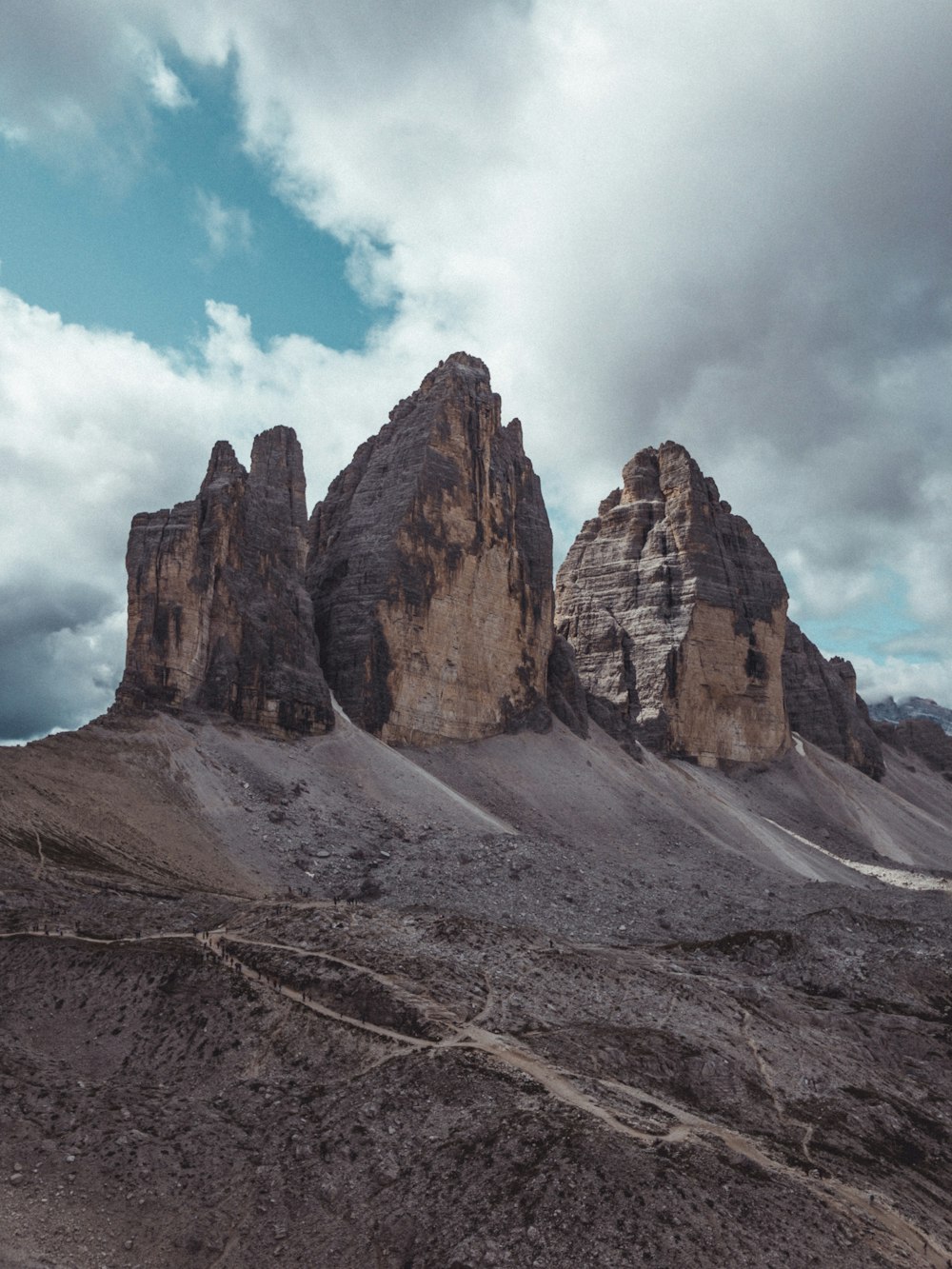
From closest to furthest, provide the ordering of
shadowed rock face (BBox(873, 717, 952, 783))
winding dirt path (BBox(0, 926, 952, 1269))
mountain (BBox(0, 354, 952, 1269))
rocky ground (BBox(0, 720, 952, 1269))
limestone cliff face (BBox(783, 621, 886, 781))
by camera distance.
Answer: rocky ground (BBox(0, 720, 952, 1269))
mountain (BBox(0, 354, 952, 1269))
winding dirt path (BBox(0, 926, 952, 1269))
limestone cliff face (BBox(783, 621, 886, 781))
shadowed rock face (BBox(873, 717, 952, 783))

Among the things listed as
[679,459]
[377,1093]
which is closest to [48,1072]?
[377,1093]

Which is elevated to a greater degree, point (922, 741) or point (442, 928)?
point (922, 741)

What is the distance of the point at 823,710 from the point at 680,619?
26.5m

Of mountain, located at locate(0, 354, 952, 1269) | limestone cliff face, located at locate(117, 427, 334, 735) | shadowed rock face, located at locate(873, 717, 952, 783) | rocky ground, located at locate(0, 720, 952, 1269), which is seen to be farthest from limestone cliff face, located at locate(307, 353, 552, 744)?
shadowed rock face, located at locate(873, 717, 952, 783)

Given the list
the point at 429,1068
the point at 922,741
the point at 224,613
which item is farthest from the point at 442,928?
the point at 922,741

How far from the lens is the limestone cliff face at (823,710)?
92.6 meters

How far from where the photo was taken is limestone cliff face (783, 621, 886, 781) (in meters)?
92.6

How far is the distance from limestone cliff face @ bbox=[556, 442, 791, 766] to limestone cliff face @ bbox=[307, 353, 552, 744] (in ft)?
42.7

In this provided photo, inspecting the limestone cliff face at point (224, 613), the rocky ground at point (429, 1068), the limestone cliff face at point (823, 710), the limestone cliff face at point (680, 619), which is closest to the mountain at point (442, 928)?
the rocky ground at point (429, 1068)

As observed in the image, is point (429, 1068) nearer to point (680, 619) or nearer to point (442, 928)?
point (442, 928)

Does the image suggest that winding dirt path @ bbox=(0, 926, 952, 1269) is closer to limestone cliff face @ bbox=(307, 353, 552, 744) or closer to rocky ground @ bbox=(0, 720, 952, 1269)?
rocky ground @ bbox=(0, 720, 952, 1269)

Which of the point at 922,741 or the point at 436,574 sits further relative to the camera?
the point at 922,741

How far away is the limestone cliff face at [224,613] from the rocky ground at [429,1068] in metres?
9.07

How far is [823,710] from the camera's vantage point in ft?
307
